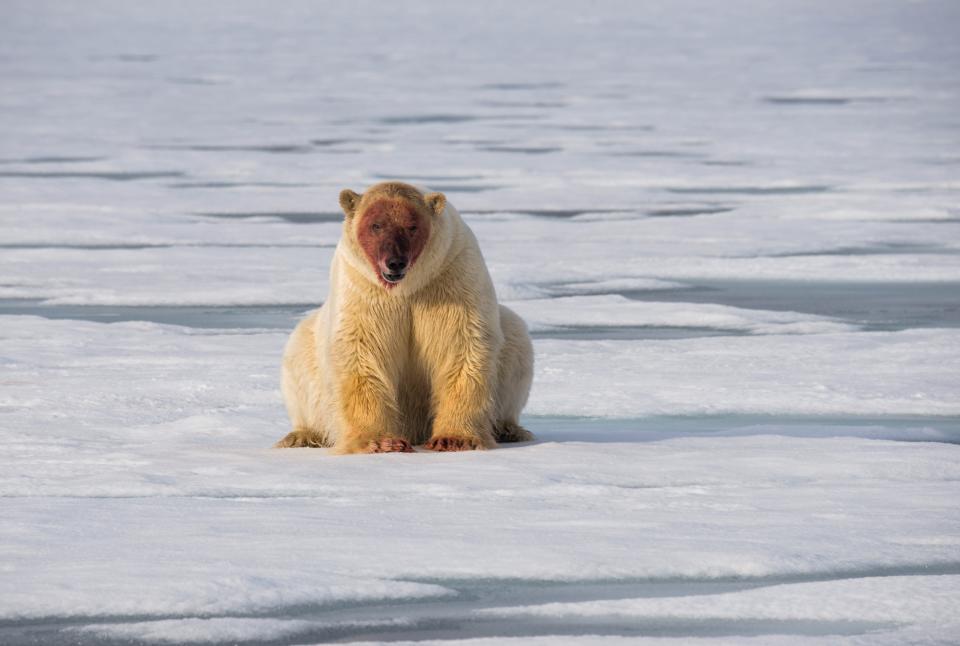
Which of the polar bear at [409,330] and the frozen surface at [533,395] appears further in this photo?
the polar bear at [409,330]

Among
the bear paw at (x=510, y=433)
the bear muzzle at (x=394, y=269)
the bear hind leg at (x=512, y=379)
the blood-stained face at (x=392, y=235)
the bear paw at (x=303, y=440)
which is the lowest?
the bear paw at (x=303, y=440)

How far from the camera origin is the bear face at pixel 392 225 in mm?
5027

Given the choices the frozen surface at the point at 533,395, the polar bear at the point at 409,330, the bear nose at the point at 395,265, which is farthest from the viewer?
the polar bear at the point at 409,330

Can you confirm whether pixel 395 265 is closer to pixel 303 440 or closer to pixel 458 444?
pixel 458 444

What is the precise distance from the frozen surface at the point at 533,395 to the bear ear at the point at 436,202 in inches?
29.2

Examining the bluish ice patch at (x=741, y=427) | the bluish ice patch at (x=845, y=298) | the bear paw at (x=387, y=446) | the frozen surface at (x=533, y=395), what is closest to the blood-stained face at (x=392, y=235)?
the bear paw at (x=387, y=446)

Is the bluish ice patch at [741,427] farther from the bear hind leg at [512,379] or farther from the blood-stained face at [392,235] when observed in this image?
the blood-stained face at [392,235]

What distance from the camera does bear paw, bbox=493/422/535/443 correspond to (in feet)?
18.1

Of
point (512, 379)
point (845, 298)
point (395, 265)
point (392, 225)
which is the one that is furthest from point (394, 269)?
point (845, 298)

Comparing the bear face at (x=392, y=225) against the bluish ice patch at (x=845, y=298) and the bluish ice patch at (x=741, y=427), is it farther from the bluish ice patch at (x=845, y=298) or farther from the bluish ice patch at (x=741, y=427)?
the bluish ice patch at (x=845, y=298)

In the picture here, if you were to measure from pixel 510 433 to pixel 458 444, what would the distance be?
0.35 metres

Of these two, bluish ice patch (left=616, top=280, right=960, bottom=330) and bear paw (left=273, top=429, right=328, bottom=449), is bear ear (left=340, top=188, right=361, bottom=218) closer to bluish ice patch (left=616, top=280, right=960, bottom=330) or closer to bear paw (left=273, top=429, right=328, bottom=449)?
bear paw (left=273, top=429, right=328, bottom=449)

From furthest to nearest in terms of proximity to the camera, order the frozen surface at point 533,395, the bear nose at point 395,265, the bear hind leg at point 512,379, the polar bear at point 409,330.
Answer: the bear hind leg at point 512,379, the polar bear at point 409,330, the bear nose at point 395,265, the frozen surface at point 533,395

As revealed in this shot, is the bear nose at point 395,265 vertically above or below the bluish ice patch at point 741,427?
above
